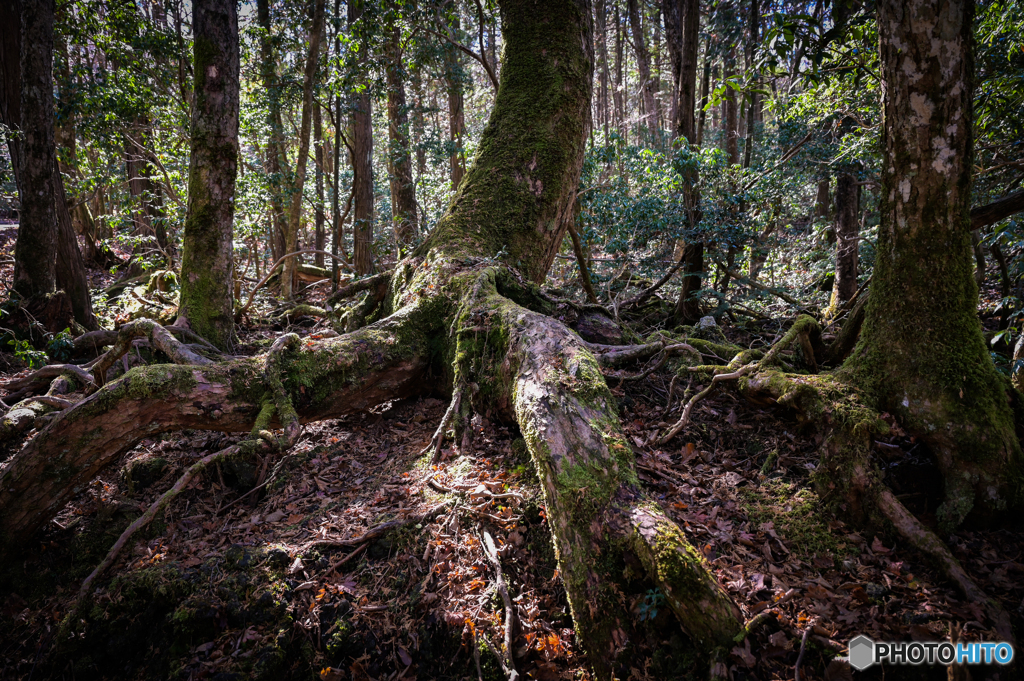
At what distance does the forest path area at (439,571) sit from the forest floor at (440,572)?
1cm

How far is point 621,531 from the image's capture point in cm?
241

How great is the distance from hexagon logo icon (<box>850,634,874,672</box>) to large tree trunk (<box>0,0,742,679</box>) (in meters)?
0.52

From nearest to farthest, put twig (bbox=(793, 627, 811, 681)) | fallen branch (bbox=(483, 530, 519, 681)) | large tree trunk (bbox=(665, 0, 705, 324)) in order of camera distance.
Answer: twig (bbox=(793, 627, 811, 681)) → fallen branch (bbox=(483, 530, 519, 681)) → large tree trunk (bbox=(665, 0, 705, 324))

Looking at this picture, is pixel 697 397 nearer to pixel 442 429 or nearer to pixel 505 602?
pixel 442 429

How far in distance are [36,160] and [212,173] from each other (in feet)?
9.42

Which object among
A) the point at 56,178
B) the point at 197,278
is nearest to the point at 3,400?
the point at 197,278

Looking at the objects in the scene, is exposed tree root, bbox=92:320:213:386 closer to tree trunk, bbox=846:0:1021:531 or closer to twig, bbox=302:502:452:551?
twig, bbox=302:502:452:551

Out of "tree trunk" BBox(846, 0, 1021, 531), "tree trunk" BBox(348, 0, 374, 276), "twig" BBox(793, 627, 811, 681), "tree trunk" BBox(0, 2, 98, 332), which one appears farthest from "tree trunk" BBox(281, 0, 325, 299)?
"twig" BBox(793, 627, 811, 681)

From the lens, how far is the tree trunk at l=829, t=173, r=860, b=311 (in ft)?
22.7

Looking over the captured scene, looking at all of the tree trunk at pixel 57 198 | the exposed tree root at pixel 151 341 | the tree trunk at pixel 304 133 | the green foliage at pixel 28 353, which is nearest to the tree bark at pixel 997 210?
the exposed tree root at pixel 151 341

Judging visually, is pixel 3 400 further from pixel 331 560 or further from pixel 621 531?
pixel 621 531

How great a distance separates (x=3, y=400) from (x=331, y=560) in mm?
4396

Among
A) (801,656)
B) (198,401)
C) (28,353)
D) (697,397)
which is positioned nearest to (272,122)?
(28,353)

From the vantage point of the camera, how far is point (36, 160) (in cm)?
613
